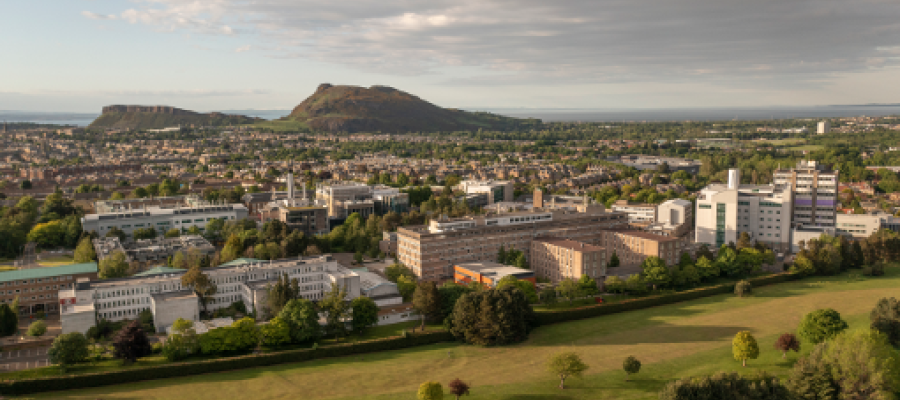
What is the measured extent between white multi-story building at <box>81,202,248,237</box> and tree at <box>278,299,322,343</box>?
3096cm

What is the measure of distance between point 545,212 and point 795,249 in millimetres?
24766

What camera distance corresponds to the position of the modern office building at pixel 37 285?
3934cm

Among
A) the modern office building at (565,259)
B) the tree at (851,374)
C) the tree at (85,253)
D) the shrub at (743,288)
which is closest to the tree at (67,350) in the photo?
the tree at (85,253)

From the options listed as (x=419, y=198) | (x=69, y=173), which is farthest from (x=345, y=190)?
(x=69, y=173)

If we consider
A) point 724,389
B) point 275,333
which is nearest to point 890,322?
point 724,389

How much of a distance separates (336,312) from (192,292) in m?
10.5

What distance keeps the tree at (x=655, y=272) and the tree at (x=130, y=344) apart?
108 feet

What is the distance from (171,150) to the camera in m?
158

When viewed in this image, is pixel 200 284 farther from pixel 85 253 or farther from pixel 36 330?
pixel 85 253

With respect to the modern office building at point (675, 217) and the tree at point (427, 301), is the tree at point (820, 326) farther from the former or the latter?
the modern office building at point (675, 217)

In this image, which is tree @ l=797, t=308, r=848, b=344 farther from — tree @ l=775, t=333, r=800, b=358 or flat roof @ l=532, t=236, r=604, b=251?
flat roof @ l=532, t=236, r=604, b=251

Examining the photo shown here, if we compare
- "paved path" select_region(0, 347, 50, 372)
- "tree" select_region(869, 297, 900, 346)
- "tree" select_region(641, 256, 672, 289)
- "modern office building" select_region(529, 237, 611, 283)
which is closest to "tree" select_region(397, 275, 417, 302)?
"modern office building" select_region(529, 237, 611, 283)

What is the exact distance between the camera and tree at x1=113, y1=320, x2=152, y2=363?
31234 mm

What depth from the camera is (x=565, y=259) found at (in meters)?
46.5
